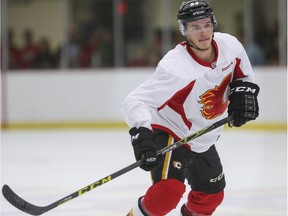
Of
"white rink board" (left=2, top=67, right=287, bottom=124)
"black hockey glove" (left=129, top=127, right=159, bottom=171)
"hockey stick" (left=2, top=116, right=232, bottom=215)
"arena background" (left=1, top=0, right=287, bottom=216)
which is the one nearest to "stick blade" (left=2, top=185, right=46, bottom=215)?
"hockey stick" (left=2, top=116, right=232, bottom=215)

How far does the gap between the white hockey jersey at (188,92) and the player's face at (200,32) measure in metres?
0.08

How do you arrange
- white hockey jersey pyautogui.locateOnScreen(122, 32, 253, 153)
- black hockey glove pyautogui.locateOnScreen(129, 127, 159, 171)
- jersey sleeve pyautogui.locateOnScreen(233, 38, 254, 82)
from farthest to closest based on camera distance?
jersey sleeve pyautogui.locateOnScreen(233, 38, 254, 82), white hockey jersey pyautogui.locateOnScreen(122, 32, 253, 153), black hockey glove pyautogui.locateOnScreen(129, 127, 159, 171)

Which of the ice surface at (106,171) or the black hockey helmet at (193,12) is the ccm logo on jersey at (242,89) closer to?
the black hockey helmet at (193,12)

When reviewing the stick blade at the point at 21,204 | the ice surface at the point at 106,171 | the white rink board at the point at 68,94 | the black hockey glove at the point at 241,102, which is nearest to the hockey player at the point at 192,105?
the black hockey glove at the point at 241,102

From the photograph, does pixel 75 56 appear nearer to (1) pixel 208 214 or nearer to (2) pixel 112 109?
(2) pixel 112 109

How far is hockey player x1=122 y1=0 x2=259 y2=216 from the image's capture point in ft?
11.6

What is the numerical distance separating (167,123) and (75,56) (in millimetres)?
6732

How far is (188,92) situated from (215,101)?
188 mm

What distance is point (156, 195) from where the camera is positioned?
3.55 m

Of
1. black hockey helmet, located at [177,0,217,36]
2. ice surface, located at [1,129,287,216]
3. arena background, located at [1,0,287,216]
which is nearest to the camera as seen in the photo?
black hockey helmet, located at [177,0,217,36]

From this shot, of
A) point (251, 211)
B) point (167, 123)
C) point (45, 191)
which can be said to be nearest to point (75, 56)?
point (45, 191)

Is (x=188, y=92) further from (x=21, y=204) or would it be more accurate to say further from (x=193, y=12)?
(x=21, y=204)

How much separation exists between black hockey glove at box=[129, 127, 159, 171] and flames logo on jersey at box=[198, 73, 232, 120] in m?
0.37

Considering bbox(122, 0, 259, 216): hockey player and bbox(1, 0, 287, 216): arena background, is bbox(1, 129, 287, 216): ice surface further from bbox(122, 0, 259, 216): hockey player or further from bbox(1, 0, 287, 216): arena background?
bbox(122, 0, 259, 216): hockey player
